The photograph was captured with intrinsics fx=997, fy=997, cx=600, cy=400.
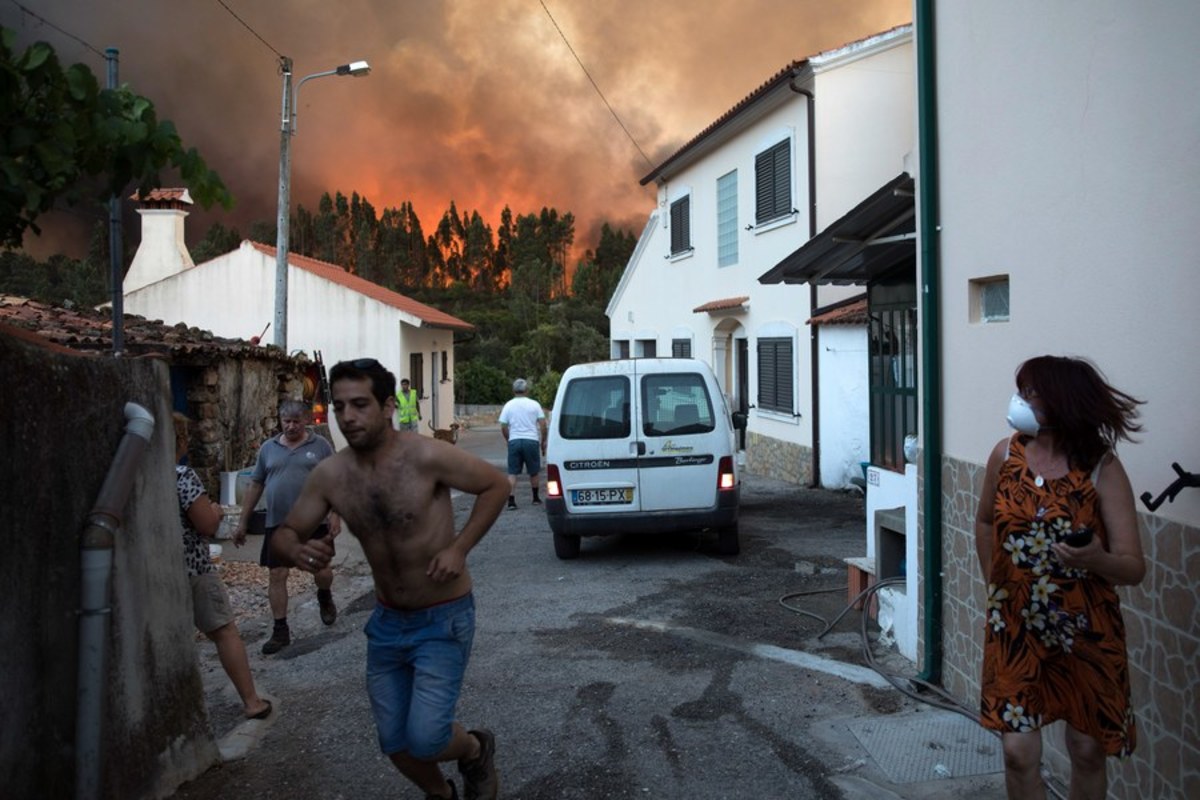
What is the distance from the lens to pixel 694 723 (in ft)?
16.9

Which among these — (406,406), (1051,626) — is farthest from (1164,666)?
(406,406)

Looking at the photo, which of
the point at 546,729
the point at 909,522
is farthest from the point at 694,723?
the point at 909,522

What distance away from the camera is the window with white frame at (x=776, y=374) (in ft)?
52.0

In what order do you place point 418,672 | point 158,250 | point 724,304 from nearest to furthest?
point 418,672 < point 724,304 < point 158,250

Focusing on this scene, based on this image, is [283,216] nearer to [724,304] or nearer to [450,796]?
[724,304]

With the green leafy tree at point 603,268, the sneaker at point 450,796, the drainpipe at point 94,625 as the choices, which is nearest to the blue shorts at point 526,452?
the sneaker at point 450,796

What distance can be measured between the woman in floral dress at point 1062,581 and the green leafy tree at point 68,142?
9.13 feet

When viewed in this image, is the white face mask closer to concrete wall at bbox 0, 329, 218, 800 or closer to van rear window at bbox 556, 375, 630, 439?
concrete wall at bbox 0, 329, 218, 800

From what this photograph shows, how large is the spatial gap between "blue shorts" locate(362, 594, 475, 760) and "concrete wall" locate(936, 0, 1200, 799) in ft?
8.27

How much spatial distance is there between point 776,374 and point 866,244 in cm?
962

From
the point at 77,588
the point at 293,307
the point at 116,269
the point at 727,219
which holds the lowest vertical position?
the point at 77,588

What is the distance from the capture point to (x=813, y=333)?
48.7 ft

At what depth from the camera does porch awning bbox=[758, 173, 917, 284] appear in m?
6.22

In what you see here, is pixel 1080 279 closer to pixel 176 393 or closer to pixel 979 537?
pixel 979 537
